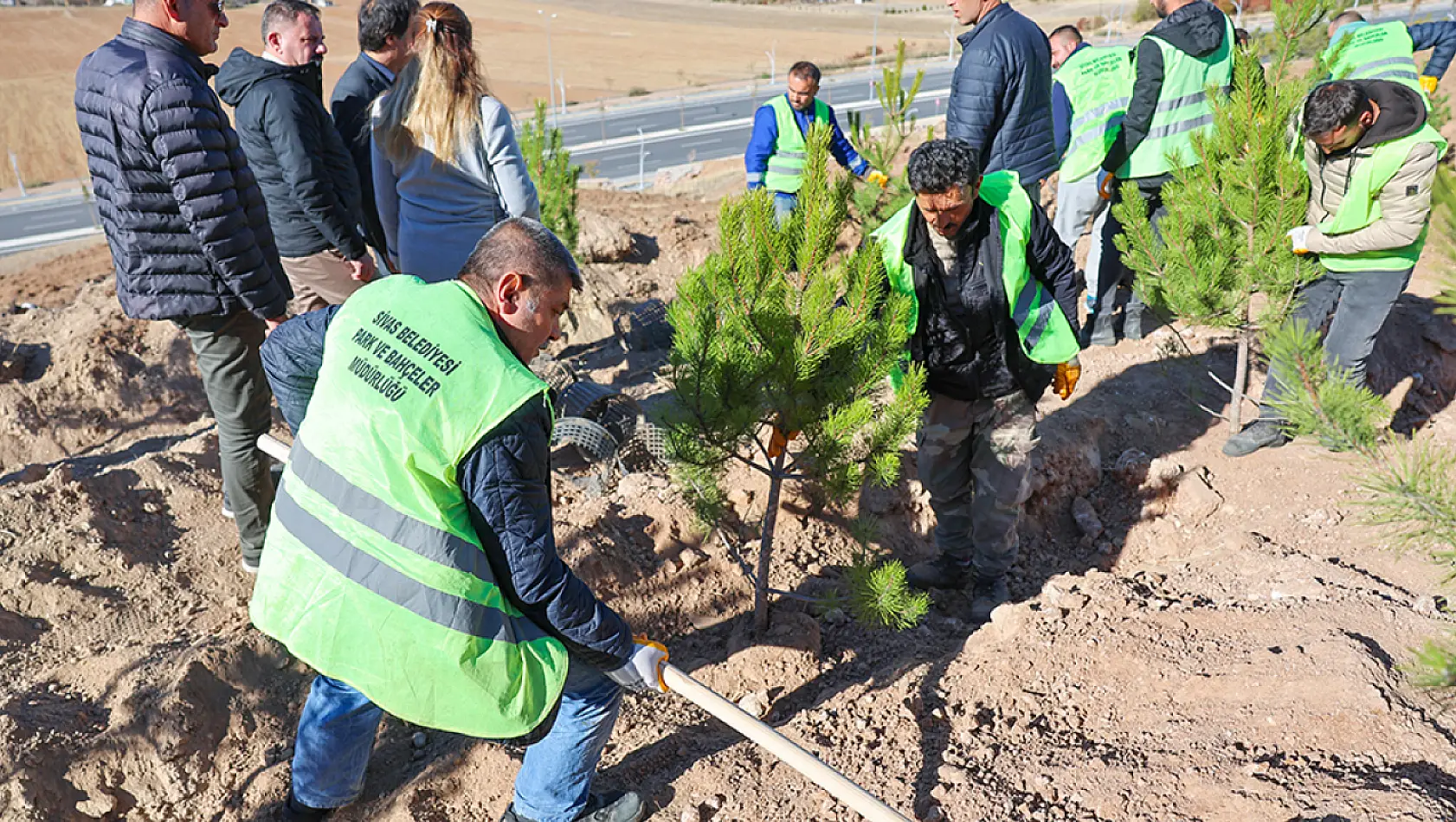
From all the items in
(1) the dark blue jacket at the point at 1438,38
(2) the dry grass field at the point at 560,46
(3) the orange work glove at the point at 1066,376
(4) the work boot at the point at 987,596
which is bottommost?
(2) the dry grass field at the point at 560,46

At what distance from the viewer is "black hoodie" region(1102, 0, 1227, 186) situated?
15.6 feet

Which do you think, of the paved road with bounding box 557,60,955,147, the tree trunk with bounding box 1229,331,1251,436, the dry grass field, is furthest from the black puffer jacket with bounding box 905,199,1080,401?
the dry grass field

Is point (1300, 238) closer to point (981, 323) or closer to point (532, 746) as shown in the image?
point (981, 323)

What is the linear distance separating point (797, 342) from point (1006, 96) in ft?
6.70

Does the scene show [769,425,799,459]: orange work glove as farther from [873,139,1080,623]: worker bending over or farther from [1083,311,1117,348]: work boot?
[1083,311,1117,348]: work boot

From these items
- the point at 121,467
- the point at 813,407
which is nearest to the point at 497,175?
the point at 813,407

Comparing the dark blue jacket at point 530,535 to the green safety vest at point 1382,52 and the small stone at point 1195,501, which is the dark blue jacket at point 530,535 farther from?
the green safety vest at point 1382,52

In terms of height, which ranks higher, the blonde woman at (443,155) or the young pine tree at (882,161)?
the blonde woman at (443,155)

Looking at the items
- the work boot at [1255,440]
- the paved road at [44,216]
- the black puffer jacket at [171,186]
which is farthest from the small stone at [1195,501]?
the paved road at [44,216]

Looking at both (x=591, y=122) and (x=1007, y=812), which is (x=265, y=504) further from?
(x=591, y=122)

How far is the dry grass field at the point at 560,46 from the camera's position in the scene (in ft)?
89.5

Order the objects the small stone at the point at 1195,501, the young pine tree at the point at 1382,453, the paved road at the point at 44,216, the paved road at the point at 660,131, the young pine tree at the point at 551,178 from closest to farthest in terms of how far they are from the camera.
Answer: the young pine tree at the point at 1382,453 → the small stone at the point at 1195,501 → the young pine tree at the point at 551,178 → the paved road at the point at 44,216 → the paved road at the point at 660,131

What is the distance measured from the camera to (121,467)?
13.5ft

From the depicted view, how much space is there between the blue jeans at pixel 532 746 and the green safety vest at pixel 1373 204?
3256mm
